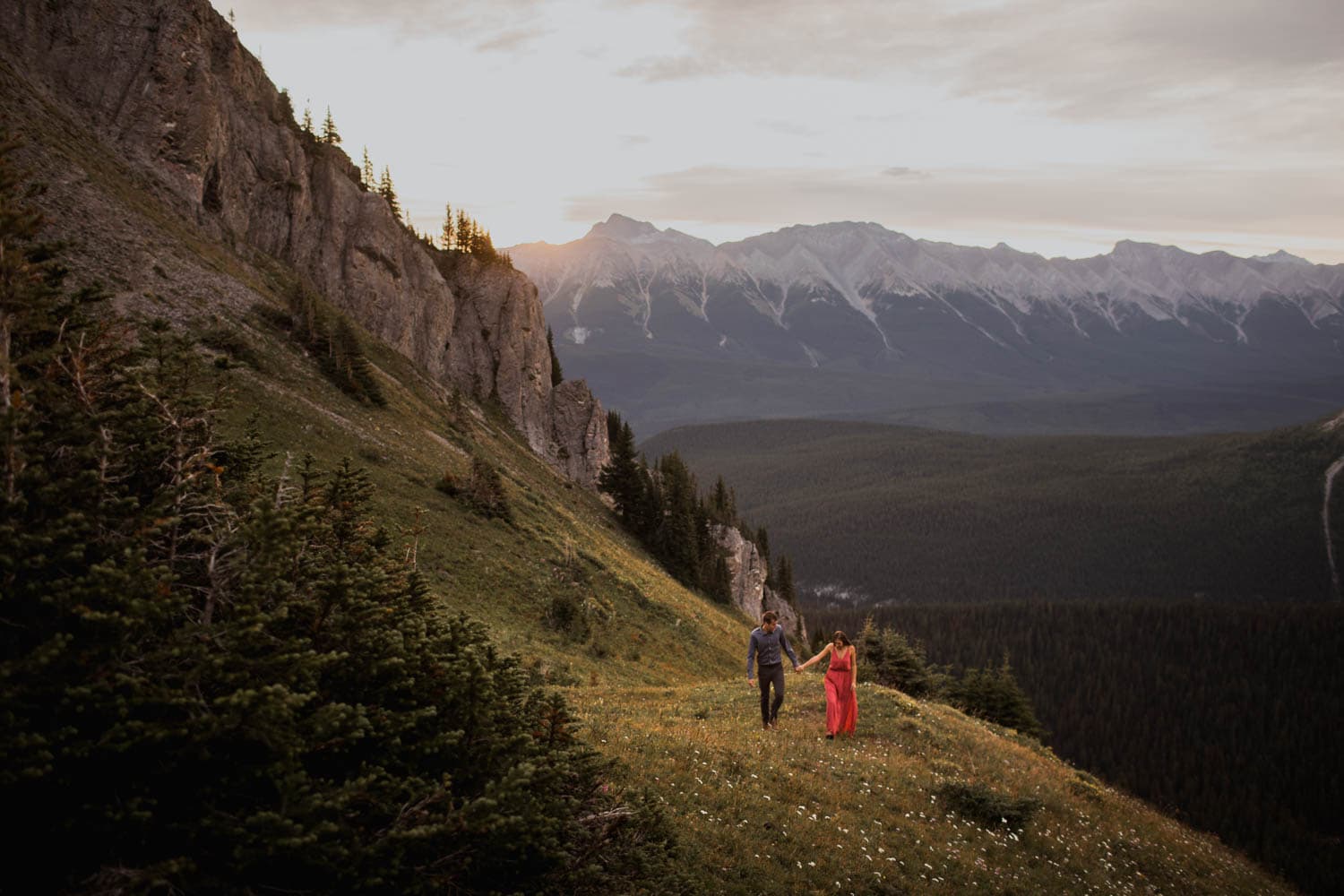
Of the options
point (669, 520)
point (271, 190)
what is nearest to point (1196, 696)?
point (669, 520)

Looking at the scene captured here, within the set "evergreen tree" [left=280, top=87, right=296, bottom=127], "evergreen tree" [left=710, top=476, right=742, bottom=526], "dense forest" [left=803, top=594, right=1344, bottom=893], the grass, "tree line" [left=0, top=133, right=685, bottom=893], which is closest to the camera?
"tree line" [left=0, top=133, right=685, bottom=893]

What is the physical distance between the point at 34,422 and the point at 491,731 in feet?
17.3

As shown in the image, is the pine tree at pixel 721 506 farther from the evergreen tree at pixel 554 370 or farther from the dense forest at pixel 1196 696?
the dense forest at pixel 1196 696

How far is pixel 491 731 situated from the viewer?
794cm

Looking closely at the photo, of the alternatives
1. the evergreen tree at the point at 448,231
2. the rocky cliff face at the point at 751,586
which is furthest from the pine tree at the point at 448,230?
the rocky cliff face at the point at 751,586

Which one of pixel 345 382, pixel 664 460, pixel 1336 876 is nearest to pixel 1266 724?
pixel 1336 876

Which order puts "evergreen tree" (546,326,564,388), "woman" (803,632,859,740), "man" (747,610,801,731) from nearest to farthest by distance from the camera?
"man" (747,610,801,731), "woman" (803,632,859,740), "evergreen tree" (546,326,564,388)

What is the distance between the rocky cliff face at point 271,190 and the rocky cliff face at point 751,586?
17.4m

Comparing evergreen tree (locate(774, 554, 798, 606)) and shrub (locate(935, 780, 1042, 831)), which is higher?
shrub (locate(935, 780, 1042, 831))

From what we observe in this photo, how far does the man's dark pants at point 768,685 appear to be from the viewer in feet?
55.4

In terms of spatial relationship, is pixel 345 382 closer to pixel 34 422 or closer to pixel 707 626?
pixel 707 626

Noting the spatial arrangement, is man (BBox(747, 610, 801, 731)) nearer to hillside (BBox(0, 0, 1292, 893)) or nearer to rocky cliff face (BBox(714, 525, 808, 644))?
hillside (BBox(0, 0, 1292, 893))

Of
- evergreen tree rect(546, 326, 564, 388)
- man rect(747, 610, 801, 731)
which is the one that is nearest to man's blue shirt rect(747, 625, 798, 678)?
man rect(747, 610, 801, 731)

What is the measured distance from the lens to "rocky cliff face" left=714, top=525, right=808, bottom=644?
8025cm
